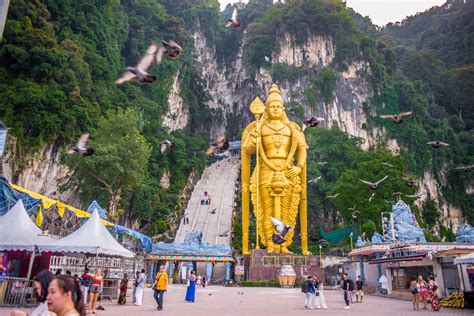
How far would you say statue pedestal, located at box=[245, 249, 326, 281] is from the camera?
17.8 m

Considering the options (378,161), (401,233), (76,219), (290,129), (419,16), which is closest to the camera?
(76,219)

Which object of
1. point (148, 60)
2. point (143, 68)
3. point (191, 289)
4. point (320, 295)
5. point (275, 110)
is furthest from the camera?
point (275, 110)

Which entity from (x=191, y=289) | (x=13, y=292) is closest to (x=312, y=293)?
(x=191, y=289)

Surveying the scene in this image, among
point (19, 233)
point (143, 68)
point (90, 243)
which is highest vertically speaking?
point (143, 68)

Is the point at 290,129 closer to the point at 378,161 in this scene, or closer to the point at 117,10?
the point at 378,161

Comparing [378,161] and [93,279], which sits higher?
[378,161]

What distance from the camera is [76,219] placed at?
1439cm

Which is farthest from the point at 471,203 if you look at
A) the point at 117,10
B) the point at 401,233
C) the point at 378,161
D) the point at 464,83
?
the point at 117,10

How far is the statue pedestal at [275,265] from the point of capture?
1777 cm

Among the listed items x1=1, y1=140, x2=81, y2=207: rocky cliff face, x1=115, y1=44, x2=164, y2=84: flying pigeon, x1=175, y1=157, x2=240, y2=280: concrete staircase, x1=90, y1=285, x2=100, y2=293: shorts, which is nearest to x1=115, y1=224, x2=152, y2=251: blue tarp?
x1=175, y1=157, x2=240, y2=280: concrete staircase

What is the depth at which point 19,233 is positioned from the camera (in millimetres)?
9023

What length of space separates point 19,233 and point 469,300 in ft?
34.5

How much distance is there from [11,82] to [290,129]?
14160mm

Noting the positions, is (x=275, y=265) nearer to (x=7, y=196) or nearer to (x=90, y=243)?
(x=90, y=243)
